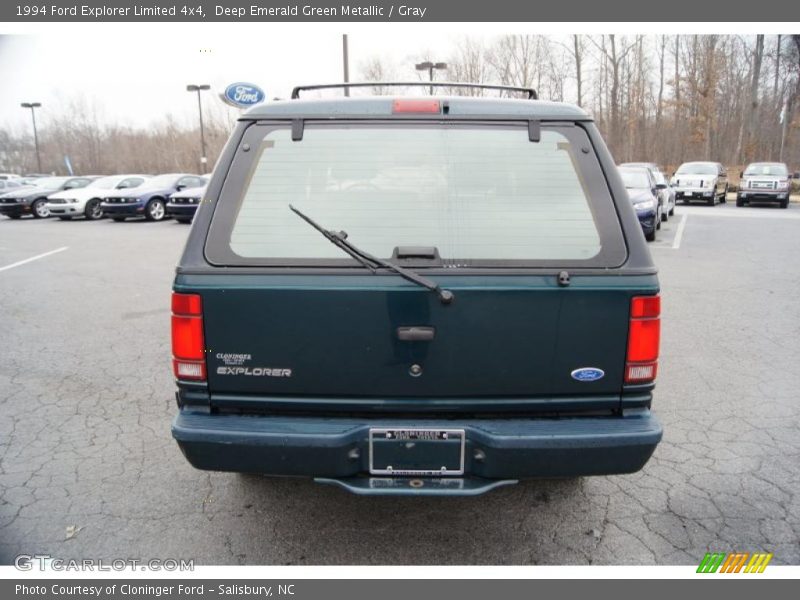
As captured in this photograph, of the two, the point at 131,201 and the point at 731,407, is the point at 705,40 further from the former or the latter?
the point at 731,407

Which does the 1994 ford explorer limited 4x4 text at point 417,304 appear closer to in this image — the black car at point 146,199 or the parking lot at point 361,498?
the parking lot at point 361,498

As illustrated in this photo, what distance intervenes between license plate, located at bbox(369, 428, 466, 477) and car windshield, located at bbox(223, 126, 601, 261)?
28.5 inches

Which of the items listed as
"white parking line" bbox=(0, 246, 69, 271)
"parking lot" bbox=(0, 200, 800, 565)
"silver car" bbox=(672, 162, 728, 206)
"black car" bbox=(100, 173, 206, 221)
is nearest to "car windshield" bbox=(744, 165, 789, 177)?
"silver car" bbox=(672, 162, 728, 206)

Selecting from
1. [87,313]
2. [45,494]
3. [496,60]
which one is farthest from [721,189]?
[45,494]

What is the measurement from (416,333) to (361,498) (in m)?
1.26

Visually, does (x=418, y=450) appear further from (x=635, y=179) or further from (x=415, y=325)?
(x=635, y=179)

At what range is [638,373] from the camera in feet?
7.66

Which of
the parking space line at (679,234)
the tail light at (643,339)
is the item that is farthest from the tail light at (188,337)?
the parking space line at (679,234)

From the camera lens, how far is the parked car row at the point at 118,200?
56.7 feet

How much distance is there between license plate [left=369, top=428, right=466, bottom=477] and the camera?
2.25 m

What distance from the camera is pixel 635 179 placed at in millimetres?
12875

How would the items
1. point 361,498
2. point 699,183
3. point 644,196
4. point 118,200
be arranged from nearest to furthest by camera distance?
point 361,498 → point 644,196 → point 118,200 → point 699,183

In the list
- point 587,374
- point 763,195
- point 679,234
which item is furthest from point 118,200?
point 763,195

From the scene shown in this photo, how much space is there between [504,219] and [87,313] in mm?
6160
